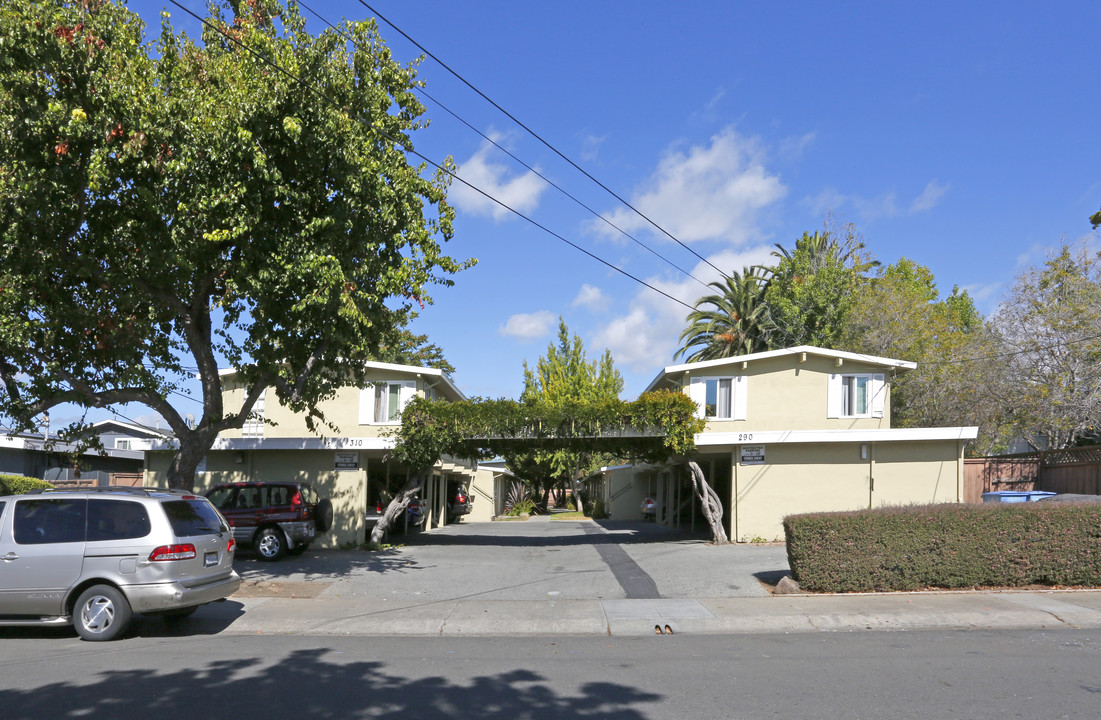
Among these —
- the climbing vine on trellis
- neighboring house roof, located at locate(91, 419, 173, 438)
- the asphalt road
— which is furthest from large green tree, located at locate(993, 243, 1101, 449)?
neighboring house roof, located at locate(91, 419, 173, 438)

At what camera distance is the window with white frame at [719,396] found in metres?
22.6

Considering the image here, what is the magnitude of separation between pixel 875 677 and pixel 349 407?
54.4ft

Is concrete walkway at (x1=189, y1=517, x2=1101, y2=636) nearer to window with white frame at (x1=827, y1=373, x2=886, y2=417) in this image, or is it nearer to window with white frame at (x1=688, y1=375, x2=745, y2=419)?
window with white frame at (x1=688, y1=375, x2=745, y2=419)

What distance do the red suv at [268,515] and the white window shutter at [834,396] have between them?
44.3 ft

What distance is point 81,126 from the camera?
1039 cm

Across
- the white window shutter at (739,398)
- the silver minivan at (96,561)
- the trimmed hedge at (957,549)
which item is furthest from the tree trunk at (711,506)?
the silver minivan at (96,561)

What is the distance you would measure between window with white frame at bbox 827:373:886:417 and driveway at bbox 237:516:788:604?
421 centimetres

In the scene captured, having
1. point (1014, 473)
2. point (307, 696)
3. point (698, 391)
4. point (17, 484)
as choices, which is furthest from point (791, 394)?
point (17, 484)

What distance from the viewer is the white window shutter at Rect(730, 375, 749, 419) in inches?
889

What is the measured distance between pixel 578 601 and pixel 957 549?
19.2ft

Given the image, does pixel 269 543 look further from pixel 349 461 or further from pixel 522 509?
pixel 522 509

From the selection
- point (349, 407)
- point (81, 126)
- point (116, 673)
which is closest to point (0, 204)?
point (81, 126)

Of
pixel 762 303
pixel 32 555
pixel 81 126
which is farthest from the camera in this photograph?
pixel 762 303

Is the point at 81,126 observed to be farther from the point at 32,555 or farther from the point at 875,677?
the point at 875,677
